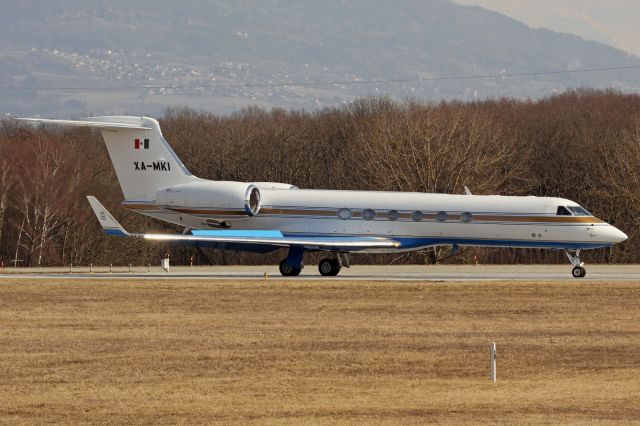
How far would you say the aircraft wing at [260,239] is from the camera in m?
43.0

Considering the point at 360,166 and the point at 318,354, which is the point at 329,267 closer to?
the point at 318,354

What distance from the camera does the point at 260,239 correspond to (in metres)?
44.0

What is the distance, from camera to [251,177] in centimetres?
8681

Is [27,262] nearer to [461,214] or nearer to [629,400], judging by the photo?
[461,214]

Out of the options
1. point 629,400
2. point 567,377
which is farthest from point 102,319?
point 629,400

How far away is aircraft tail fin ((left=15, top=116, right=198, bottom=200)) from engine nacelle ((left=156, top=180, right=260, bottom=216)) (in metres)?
0.85

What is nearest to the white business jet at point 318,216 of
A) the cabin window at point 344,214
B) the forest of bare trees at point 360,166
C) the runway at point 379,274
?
the cabin window at point 344,214

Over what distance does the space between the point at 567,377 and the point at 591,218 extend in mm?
22068

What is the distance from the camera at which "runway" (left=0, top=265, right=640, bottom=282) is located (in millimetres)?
44125

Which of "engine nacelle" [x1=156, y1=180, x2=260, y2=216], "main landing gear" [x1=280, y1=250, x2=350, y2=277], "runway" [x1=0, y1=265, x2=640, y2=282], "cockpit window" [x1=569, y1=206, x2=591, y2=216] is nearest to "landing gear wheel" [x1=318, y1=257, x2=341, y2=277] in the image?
"main landing gear" [x1=280, y1=250, x2=350, y2=277]

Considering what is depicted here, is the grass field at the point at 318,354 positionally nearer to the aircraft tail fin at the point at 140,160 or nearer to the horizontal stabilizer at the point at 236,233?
the horizontal stabilizer at the point at 236,233

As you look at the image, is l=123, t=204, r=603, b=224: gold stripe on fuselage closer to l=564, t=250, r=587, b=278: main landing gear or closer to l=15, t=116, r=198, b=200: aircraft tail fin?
l=15, t=116, r=198, b=200: aircraft tail fin

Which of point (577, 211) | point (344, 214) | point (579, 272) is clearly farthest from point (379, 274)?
point (577, 211)

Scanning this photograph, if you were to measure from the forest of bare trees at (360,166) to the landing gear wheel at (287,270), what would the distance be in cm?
828
